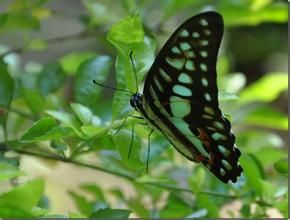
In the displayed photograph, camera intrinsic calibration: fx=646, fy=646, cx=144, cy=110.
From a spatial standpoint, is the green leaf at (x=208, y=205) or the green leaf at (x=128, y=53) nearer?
the green leaf at (x=128, y=53)

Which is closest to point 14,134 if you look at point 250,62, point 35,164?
point 35,164

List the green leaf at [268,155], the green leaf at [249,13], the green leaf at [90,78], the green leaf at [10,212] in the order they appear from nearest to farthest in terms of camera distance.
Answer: the green leaf at [10,212] < the green leaf at [90,78] < the green leaf at [268,155] < the green leaf at [249,13]

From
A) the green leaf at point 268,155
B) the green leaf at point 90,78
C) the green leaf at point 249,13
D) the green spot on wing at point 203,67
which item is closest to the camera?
the green spot on wing at point 203,67

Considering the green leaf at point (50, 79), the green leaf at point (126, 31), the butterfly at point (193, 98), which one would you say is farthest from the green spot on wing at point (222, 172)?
the green leaf at point (50, 79)

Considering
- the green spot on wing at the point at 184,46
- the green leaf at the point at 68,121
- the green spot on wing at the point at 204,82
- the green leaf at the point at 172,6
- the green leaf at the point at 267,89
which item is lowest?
the green leaf at the point at 68,121

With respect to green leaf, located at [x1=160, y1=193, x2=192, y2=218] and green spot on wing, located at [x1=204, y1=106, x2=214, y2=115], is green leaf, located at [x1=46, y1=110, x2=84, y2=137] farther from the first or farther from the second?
green leaf, located at [x1=160, y1=193, x2=192, y2=218]

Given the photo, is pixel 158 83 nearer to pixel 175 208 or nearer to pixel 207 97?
pixel 207 97

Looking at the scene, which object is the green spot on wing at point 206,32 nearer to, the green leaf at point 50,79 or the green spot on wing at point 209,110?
the green spot on wing at point 209,110

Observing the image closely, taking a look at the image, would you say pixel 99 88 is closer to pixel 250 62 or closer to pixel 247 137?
pixel 247 137
